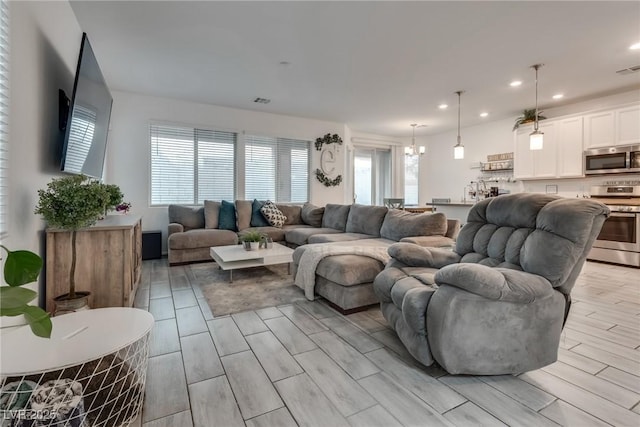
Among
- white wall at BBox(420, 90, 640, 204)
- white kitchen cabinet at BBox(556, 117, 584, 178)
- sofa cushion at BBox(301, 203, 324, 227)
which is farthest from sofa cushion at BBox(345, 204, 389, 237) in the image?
white wall at BBox(420, 90, 640, 204)

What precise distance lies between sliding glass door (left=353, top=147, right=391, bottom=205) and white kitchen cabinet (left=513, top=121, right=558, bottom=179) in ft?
10.5

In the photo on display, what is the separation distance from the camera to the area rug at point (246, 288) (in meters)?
2.88

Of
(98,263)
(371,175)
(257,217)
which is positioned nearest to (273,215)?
(257,217)

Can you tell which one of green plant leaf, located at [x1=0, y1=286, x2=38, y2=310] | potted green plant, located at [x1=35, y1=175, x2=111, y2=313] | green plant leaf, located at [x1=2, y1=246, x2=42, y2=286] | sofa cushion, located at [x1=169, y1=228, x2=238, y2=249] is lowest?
sofa cushion, located at [x1=169, y1=228, x2=238, y2=249]

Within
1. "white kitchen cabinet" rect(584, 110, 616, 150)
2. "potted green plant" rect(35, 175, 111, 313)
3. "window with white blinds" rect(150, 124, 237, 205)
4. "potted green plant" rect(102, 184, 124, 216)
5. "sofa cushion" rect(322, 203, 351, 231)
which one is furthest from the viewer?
"window with white blinds" rect(150, 124, 237, 205)

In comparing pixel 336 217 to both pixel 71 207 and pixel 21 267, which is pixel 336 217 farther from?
pixel 21 267

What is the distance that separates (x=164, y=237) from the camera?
5.18m

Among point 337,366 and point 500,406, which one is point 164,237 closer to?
point 337,366

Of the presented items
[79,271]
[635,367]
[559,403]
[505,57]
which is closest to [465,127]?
[505,57]

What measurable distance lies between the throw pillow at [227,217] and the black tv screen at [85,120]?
220 cm

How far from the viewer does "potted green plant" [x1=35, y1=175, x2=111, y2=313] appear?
6.23 feet

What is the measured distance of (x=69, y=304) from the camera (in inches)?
78.7

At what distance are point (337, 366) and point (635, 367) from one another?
72.1 inches

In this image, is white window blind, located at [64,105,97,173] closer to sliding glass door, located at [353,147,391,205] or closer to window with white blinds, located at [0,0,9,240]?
window with white blinds, located at [0,0,9,240]
